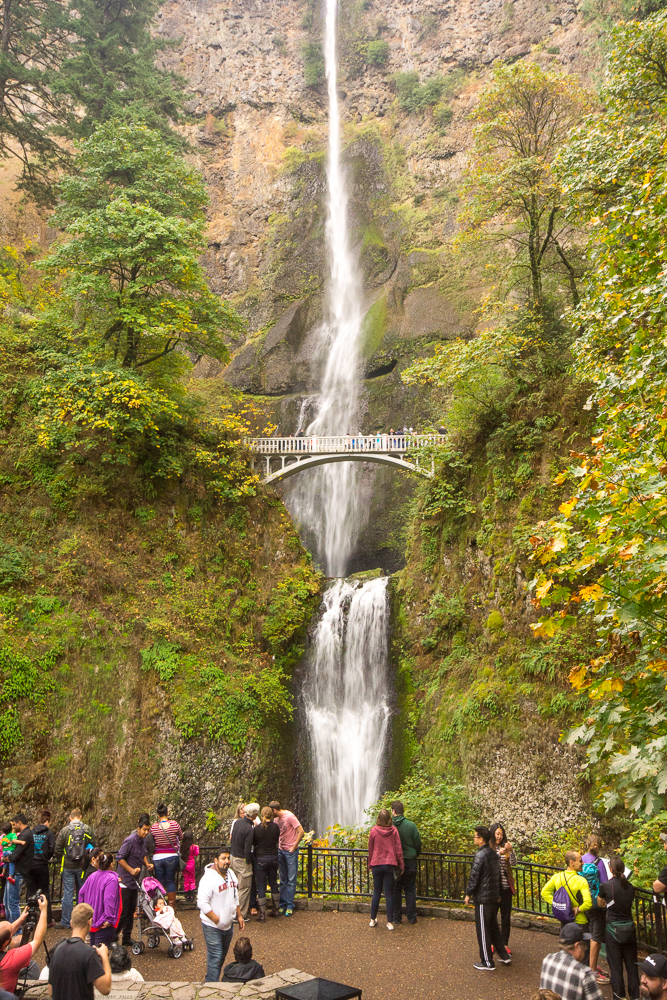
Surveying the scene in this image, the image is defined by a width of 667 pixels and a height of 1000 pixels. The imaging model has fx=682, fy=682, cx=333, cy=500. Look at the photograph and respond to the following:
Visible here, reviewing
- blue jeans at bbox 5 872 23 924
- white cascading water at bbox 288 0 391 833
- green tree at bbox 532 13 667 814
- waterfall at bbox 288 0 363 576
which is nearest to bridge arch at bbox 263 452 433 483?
white cascading water at bbox 288 0 391 833

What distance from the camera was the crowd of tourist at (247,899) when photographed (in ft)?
16.6

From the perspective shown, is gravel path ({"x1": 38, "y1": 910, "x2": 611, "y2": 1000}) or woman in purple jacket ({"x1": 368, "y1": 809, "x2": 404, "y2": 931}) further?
woman in purple jacket ({"x1": 368, "y1": 809, "x2": 404, "y2": 931})

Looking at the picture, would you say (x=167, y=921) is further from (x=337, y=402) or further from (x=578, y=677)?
(x=337, y=402)

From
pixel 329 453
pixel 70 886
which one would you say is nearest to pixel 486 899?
pixel 70 886

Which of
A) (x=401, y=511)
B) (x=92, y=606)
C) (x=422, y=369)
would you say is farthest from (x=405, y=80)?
(x=92, y=606)

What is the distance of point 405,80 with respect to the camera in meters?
41.5

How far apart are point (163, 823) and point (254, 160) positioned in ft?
137

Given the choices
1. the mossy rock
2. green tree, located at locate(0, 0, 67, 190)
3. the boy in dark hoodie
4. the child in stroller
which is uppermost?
green tree, located at locate(0, 0, 67, 190)

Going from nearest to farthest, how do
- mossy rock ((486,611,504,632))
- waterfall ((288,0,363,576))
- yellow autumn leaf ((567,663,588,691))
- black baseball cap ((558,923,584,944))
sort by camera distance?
black baseball cap ((558,923,584,944)) < yellow autumn leaf ((567,663,588,691)) < mossy rock ((486,611,504,632)) < waterfall ((288,0,363,576))

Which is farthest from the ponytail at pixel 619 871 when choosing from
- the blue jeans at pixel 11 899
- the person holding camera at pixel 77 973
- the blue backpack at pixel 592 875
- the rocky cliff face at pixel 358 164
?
Answer: the rocky cliff face at pixel 358 164

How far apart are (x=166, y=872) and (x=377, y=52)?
158ft

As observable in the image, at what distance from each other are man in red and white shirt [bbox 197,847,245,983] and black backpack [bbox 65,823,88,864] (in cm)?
275

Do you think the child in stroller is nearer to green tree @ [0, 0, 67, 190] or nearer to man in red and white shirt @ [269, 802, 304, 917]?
man in red and white shirt @ [269, 802, 304, 917]

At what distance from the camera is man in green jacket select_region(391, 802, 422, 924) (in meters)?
8.86
